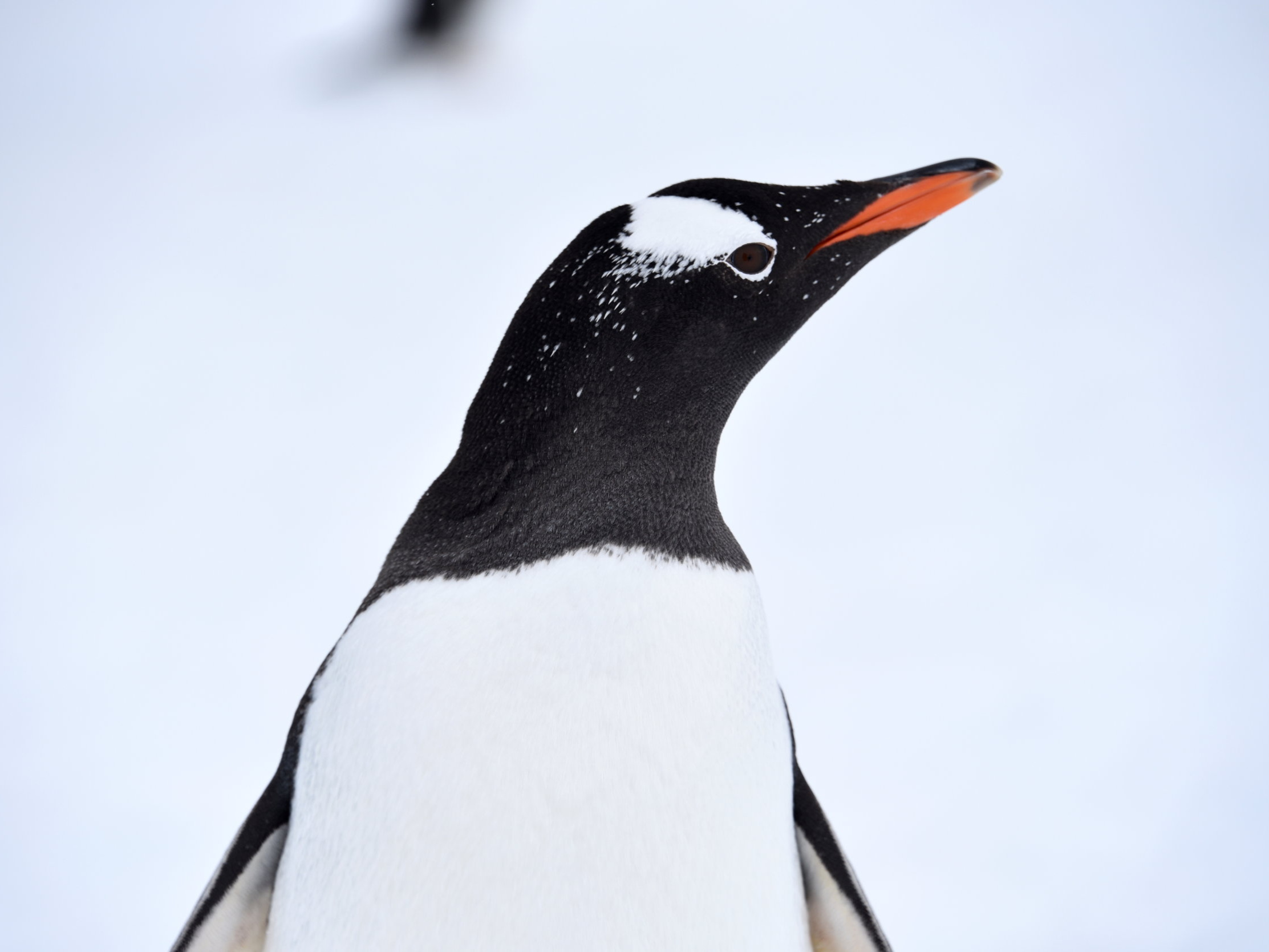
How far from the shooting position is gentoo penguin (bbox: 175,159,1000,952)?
35.1 inches

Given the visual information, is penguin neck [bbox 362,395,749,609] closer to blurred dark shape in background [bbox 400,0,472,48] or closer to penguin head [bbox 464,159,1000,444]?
penguin head [bbox 464,159,1000,444]

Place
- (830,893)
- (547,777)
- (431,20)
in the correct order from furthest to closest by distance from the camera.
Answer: (431,20) → (830,893) → (547,777)

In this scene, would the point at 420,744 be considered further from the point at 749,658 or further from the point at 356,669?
the point at 749,658

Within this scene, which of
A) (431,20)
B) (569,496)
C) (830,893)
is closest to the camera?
(569,496)

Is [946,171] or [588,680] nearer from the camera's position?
[588,680]

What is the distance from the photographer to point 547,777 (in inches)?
34.9

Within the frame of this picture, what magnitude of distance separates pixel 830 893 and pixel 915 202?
78cm

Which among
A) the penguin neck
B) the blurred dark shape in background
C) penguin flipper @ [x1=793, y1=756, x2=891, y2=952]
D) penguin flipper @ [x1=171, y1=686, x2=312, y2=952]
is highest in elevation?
the blurred dark shape in background

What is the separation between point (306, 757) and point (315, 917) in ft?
0.48

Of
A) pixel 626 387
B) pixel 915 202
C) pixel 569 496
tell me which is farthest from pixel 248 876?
pixel 915 202

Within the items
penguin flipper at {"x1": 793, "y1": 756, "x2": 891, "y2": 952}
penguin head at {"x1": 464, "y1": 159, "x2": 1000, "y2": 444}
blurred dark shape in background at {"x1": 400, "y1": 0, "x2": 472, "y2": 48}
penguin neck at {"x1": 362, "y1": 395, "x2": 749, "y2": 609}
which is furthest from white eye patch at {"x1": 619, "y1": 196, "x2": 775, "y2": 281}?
blurred dark shape in background at {"x1": 400, "y1": 0, "x2": 472, "y2": 48}

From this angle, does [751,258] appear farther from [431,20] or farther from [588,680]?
[431,20]

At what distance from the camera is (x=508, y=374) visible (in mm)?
1091

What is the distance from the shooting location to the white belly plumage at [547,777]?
886mm
